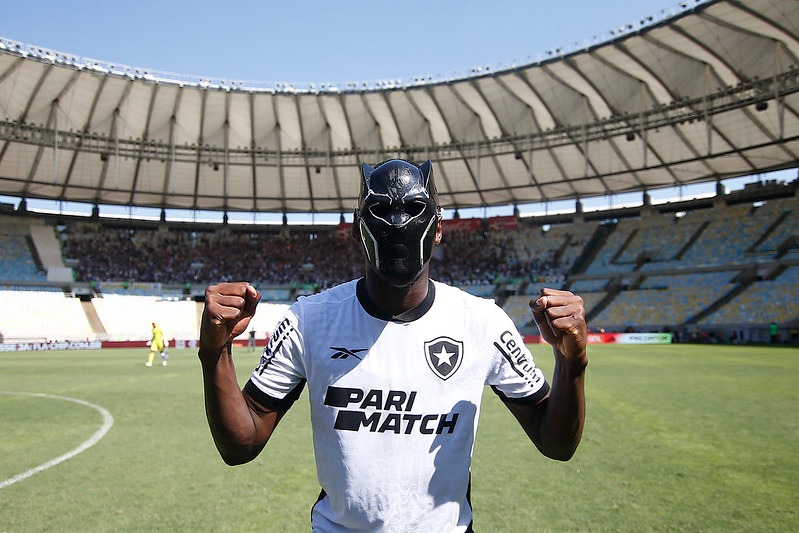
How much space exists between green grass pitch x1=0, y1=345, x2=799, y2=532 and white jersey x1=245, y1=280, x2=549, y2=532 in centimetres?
291

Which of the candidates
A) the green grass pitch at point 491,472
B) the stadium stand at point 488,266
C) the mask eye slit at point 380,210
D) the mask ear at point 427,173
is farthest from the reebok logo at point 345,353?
the stadium stand at point 488,266

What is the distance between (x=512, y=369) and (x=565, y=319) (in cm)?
37

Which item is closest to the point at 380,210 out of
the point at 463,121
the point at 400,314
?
the point at 400,314

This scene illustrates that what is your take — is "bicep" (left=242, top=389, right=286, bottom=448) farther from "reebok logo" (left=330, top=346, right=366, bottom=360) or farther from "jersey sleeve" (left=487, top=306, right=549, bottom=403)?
"jersey sleeve" (left=487, top=306, right=549, bottom=403)

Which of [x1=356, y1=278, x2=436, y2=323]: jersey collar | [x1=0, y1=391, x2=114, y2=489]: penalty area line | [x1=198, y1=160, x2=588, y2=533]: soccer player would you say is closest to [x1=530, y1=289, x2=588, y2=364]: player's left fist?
[x1=198, y1=160, x2=588, y2=533]: soccer player

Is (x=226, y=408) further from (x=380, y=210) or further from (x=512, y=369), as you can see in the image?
(x=512, y=369)

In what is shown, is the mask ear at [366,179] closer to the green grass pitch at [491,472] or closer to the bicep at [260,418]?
the bicep at [260,418]

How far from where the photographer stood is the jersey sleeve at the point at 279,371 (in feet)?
7.57

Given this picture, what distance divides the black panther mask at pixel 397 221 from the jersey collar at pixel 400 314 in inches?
6.6

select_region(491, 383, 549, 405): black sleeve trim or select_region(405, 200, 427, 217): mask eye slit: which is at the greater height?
select_region(405, 200, 427, 217): mask eye slit

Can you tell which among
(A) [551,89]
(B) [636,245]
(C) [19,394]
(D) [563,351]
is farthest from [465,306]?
(B) [636,245]

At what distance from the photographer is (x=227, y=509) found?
522cm

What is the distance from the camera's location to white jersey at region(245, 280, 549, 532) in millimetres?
2113

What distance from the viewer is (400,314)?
7.52 ft
